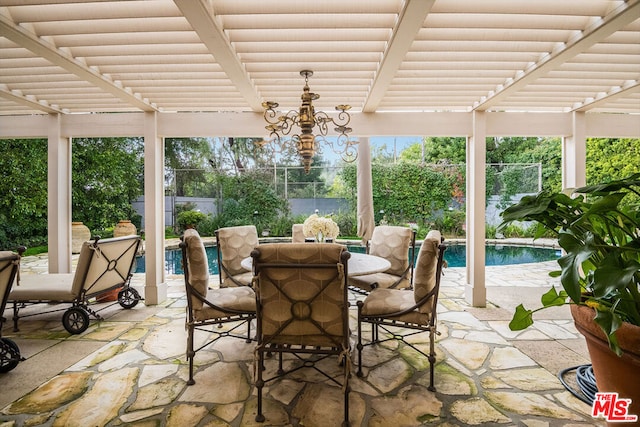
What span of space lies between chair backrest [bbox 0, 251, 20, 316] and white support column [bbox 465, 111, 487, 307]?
4.47m

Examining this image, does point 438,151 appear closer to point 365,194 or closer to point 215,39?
point 365,194

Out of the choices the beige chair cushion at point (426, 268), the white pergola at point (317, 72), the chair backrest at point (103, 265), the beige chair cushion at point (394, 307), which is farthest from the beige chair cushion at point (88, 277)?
the beige chair cushion at point (426, 268)

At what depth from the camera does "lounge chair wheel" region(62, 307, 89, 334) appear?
122 inches

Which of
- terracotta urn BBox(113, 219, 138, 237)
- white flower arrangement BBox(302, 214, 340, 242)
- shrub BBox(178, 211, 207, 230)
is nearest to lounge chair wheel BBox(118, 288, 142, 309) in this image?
white flower arrangement BBox(302, 214, 340, 242)

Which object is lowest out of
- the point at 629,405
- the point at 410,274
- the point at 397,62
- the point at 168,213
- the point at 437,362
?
the point at 437,362

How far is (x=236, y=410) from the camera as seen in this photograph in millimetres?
1929

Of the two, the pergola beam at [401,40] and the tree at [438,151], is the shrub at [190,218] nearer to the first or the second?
the tree at [438,151]

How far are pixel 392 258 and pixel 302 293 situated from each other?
6.24 ft

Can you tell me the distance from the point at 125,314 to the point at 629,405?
4.28 m

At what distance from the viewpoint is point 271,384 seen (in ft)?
7.30

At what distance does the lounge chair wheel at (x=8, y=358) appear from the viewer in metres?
2.36

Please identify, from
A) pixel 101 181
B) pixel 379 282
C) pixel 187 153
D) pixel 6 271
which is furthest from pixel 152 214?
pixel 187 153

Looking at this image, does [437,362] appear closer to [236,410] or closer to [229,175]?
[236,410]

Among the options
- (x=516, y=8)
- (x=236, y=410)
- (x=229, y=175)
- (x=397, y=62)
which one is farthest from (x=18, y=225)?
(x=516, y=8)
